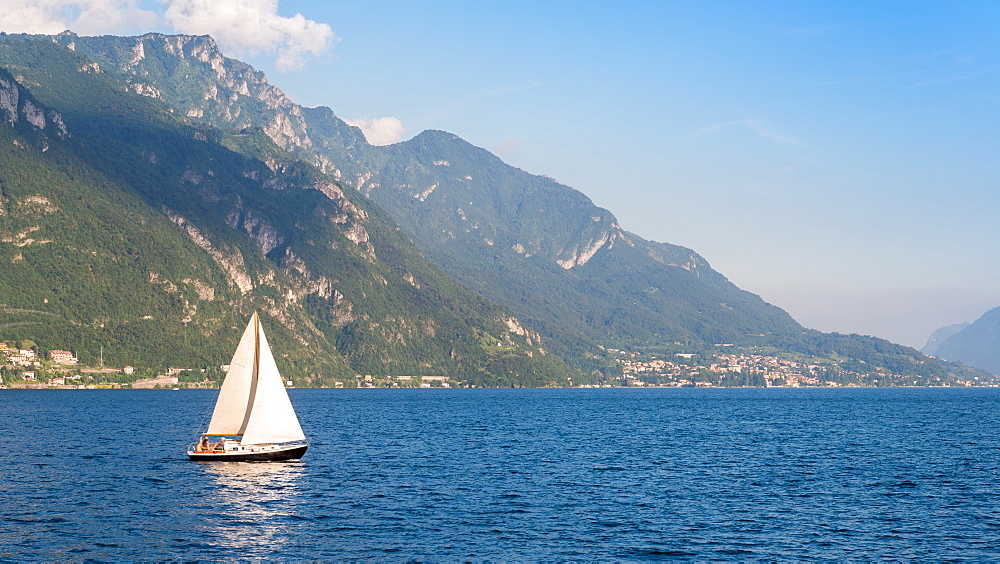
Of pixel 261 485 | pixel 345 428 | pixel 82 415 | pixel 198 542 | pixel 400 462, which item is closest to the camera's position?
pixel 198 542

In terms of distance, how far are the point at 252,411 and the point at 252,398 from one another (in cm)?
128

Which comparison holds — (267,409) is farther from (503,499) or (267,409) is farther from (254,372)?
(503,499)

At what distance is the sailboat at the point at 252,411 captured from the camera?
92.9 meters

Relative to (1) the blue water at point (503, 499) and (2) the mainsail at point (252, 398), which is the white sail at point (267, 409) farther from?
(1) the blue water at point (503, 499)

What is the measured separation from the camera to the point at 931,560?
187 feet

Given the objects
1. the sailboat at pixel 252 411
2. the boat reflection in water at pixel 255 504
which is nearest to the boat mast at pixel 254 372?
the sailboat at pixel 252 411

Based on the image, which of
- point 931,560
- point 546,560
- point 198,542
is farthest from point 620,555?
point 198,542

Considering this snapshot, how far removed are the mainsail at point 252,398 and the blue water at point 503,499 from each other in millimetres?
3917

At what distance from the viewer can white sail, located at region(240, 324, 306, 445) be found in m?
93.6

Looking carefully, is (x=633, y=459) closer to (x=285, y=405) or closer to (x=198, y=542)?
(x=285, y=405)

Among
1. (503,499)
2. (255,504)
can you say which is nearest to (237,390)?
(255,504)

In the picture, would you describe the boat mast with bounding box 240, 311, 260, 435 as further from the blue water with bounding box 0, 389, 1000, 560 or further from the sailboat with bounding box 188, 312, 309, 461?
the blue water with bounding box 0, 389, 1000, 560

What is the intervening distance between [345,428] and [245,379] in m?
66.7

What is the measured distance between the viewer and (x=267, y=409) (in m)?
94.2
